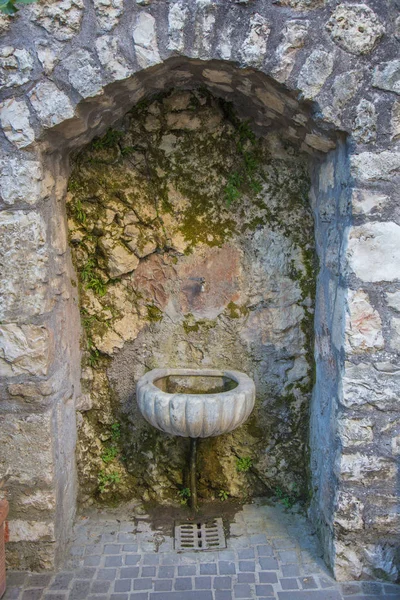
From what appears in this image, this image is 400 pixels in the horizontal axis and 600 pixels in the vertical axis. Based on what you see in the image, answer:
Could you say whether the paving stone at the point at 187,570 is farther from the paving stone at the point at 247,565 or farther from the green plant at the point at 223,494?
the green plant at the point at 223,494

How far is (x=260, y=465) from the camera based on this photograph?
10.6 ft

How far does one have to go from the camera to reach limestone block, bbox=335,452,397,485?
247 cm

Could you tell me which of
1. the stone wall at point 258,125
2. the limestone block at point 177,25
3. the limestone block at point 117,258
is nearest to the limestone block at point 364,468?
the stone wall at point 258,125

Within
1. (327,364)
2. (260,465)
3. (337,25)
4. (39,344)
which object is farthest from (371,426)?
(337,25)

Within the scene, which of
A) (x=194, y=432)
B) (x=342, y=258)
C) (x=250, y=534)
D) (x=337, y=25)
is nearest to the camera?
(x=337, y=25)

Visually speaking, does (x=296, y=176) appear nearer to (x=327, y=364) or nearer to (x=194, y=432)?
(x=327, y=364)

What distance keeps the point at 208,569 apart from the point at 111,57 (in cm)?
233

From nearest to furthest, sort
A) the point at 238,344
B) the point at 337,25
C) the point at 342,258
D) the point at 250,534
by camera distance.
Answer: the point at 337,25
the point at 342,258
the point at 250,534
the point at 238,344

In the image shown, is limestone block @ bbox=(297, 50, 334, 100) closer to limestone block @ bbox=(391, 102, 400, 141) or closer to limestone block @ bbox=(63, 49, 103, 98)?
limestone block @ bbox=(391, 102, 400, 141)

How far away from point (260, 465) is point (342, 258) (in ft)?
4.60

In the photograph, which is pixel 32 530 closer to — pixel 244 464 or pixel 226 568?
pixel 226 568

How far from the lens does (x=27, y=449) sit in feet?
8.42

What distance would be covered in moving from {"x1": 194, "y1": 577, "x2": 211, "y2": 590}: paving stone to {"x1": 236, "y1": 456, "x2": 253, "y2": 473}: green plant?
0.68 m

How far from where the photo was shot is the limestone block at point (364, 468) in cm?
247
